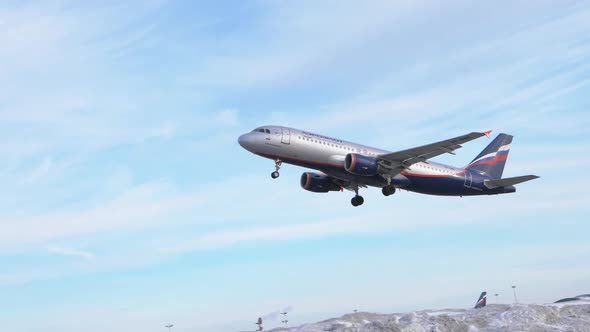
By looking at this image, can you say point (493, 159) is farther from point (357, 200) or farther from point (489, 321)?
point (489, 321)

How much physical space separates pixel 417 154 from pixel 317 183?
1219cm

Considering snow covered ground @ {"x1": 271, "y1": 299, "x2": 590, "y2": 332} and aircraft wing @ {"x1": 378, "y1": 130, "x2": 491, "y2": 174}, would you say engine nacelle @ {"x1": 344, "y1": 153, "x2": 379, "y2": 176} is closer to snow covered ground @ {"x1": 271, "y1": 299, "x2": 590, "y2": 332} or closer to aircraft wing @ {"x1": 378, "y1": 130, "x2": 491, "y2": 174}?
aircraft wing @ {"x1": 378, "y1": 130, "x2": 491, "y2": 174}

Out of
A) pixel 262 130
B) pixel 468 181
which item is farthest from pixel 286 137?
pixel 468 181

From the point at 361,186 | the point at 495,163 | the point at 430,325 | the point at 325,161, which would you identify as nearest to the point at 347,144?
the point at 325,161

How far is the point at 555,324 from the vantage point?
126625 millimetres

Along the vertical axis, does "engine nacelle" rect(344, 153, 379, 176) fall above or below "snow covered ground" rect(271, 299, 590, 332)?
above

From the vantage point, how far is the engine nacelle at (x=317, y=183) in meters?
65.1

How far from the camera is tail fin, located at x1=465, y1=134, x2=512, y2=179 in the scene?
69.3 m

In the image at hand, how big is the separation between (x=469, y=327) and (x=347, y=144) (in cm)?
8864

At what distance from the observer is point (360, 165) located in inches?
2215

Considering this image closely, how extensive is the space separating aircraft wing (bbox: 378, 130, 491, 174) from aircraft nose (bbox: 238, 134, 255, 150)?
1228cm

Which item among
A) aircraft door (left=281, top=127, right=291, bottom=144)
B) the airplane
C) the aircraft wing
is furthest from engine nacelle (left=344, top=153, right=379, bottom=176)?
aircraft door (left=281, top=127, right=291, bottom=144)

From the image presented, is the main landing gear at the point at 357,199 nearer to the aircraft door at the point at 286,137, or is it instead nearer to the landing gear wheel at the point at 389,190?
the landing gear wheel at the point at 389,190

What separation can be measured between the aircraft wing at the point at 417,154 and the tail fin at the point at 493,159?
12725mm
